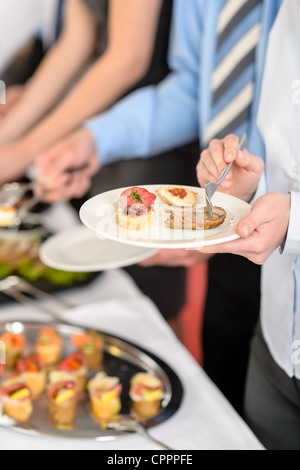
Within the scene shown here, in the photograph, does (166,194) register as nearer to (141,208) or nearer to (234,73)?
(141,208)

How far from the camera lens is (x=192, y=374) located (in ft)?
3.02

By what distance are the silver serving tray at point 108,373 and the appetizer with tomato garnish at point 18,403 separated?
11mm

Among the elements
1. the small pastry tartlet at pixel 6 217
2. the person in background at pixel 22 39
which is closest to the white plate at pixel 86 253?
the small pastry tartlet at pixel 6 217

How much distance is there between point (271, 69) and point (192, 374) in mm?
490

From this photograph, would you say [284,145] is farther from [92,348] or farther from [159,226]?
[92,348]

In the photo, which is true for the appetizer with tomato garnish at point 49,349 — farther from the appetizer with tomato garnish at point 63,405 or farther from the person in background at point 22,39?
the person in background at point 22,39

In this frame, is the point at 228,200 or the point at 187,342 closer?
the point at 228,200

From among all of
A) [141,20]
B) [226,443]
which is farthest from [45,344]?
[141,20]

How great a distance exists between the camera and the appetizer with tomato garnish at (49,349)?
38.1 inches

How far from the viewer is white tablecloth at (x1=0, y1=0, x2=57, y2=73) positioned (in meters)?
2.27

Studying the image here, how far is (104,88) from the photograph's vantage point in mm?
1456

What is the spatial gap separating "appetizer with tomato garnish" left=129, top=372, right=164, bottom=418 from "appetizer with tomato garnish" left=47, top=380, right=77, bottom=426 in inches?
3.4

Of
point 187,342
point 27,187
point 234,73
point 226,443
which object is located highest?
point 234,73

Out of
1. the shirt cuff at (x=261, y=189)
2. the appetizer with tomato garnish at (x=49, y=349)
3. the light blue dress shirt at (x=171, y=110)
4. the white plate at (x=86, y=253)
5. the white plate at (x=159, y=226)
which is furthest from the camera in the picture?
the light blue dress shirt at (x=171, y=110)
